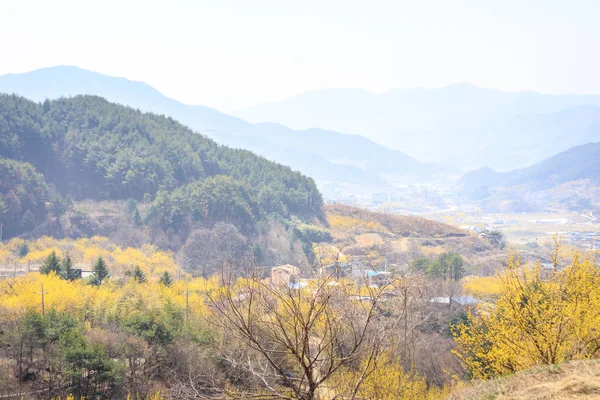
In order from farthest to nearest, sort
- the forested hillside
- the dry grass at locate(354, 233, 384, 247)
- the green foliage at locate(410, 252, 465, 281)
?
the dry grass at locate(354, 233, 384, 247) < the forested hillside < the green foliage at locate(410, 252, 465, 281)

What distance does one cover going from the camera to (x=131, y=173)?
187ft

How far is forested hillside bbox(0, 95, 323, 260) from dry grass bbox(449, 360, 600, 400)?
145 feet

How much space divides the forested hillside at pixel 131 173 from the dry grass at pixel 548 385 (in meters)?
44.2

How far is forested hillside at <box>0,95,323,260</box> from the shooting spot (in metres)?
51.6

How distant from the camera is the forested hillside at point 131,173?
5156cm

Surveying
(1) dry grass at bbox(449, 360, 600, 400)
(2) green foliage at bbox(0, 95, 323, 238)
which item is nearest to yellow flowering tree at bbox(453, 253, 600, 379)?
(1) dry grass at bbox(449, 360, 600, 400)

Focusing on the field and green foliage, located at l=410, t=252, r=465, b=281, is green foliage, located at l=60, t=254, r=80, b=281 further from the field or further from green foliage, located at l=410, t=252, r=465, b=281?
the field

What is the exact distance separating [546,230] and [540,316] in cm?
9574

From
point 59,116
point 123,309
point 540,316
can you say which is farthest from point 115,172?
point 540,316

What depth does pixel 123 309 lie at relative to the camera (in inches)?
963

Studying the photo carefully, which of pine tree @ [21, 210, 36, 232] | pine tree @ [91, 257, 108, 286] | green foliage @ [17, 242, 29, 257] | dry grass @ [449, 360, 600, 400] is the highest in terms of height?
dry grass @ [449, 360, 600, 400]

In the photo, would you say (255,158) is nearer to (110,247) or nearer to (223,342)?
(110,247)

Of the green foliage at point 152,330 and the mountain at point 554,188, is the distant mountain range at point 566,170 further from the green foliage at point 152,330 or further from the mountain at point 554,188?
the green foliage at point 152,330

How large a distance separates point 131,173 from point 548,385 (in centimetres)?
5295
